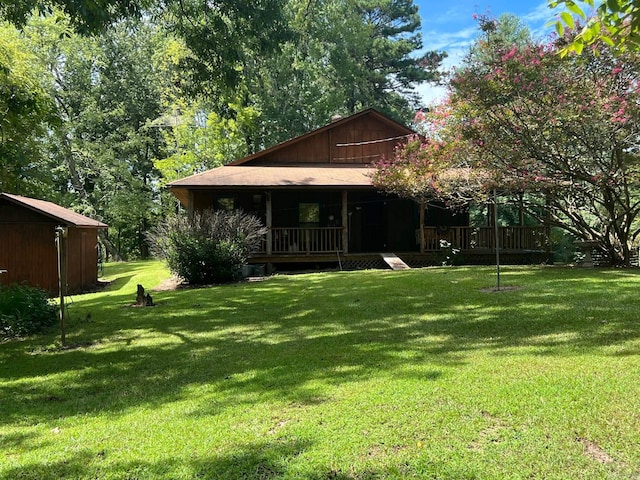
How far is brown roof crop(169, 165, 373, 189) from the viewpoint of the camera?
16.0 m

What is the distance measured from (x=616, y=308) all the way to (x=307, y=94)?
28272mm

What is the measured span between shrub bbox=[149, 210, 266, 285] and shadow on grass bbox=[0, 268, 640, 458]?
102 inches

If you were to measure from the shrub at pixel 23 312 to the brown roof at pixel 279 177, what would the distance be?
23.1 feet

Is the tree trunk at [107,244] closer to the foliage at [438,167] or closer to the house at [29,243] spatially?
the house at [29,243]

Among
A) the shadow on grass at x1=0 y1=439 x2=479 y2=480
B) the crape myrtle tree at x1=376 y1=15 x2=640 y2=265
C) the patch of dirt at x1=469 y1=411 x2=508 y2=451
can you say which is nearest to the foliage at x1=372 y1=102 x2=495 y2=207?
the crape myrtle tree at x1=376 y1=15 x2=640 y2=265

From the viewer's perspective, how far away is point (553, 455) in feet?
10.0

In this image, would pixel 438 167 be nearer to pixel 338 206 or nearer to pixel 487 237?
pixel 487 237

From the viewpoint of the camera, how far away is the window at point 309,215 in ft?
61.4

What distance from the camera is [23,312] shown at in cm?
895

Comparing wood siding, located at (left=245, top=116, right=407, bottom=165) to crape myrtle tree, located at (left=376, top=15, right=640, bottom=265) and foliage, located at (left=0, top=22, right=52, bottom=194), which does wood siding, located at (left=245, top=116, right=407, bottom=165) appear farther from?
foliage, located at (left=0, top=22, right=52, bottom=194)

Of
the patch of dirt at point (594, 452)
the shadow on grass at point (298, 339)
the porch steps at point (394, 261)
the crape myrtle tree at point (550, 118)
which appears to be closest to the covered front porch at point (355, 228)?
the porch steps at point (394, 261)

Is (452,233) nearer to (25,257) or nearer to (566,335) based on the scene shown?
(566,335)

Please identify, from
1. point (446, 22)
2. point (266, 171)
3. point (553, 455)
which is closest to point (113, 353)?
point (553, 455)

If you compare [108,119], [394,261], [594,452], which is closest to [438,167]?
[394,261]
